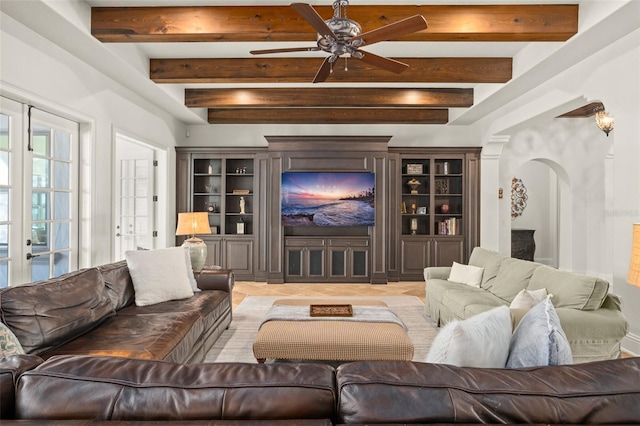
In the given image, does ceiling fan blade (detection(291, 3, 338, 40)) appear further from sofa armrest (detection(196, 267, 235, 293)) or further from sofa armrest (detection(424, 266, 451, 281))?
sofa armrest (detection(424, 266, 451, 281))

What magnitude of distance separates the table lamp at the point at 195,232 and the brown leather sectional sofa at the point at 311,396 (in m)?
3.39

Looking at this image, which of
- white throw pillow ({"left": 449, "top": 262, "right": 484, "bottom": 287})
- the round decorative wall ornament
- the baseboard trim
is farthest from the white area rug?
the round decorative wall ornament

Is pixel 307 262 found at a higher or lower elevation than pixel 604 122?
lower

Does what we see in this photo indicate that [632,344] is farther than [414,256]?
No

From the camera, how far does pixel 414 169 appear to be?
6.54m

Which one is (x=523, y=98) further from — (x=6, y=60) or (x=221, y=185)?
(x=6, y=60)

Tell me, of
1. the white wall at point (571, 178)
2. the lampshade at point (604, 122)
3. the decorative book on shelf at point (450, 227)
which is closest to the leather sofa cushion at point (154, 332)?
the decorative book on shelf at point (450, 227)

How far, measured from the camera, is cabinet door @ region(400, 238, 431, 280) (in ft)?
21.2

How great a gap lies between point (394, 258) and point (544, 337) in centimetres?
528

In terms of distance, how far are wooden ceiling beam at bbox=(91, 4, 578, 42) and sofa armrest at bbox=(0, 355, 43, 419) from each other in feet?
9.42

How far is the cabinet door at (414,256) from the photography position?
6465mm

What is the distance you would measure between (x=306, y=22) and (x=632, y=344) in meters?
3.91

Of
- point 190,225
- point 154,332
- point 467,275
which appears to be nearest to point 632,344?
point 467,275

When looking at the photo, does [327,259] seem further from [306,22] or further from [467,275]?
[306,22]
